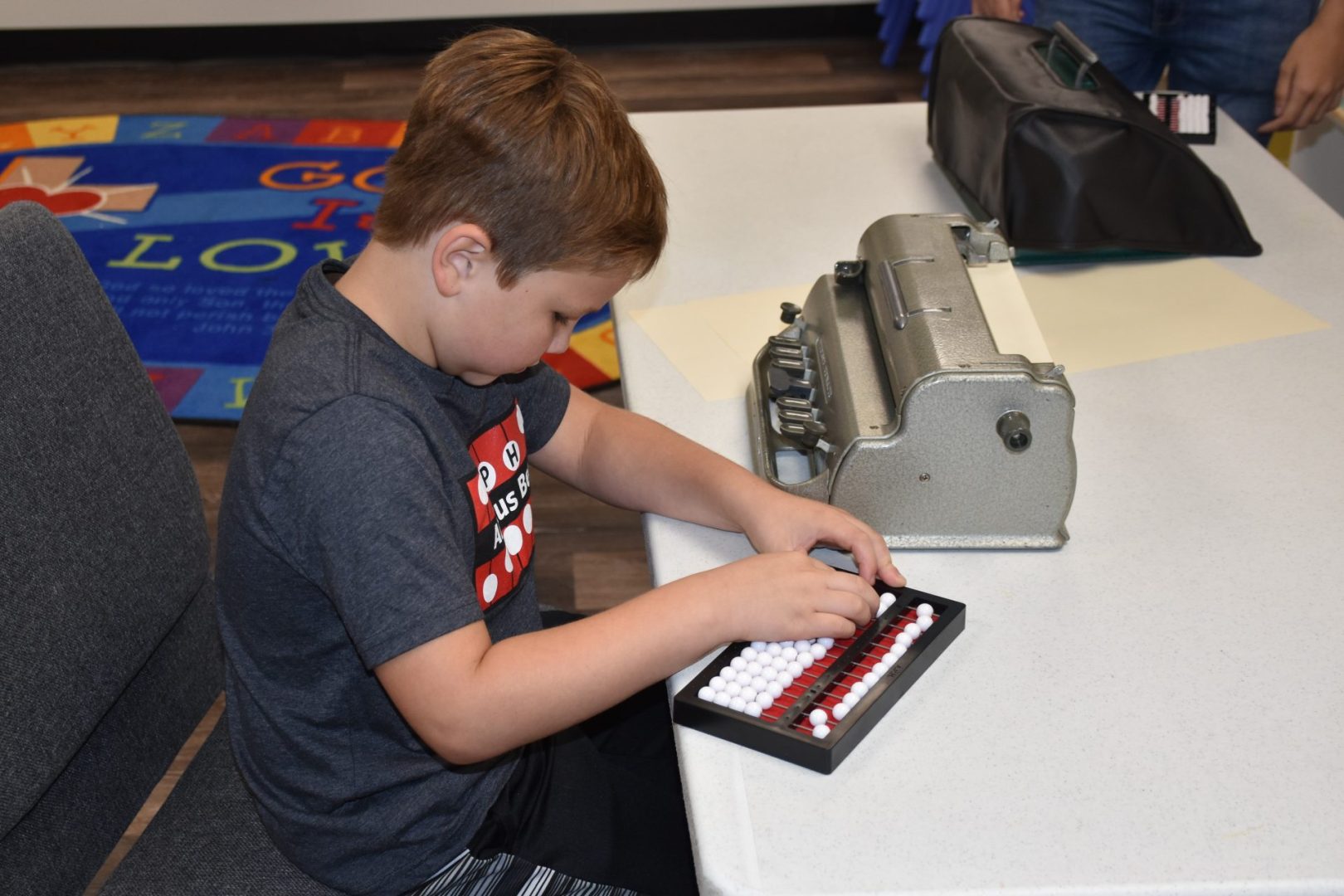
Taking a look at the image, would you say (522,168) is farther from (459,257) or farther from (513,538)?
(513,538)

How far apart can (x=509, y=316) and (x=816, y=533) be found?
0.95 ft

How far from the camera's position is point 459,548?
0.89 meters

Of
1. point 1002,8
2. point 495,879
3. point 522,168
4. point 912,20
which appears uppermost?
point 522,168

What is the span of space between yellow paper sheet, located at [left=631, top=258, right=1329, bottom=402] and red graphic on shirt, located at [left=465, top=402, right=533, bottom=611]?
0.77ft

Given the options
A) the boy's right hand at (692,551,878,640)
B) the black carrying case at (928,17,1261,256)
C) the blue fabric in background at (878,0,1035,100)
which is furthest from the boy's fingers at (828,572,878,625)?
the blue fabric in background at (878,0,1035,100)

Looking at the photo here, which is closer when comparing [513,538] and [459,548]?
[459,548]

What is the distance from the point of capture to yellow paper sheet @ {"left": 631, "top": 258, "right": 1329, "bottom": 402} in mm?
1282

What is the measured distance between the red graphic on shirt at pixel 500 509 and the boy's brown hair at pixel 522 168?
165 mm

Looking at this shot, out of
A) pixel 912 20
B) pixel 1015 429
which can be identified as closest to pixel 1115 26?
pixel 1015 429

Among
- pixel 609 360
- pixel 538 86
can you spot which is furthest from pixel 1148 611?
pixel 609 360

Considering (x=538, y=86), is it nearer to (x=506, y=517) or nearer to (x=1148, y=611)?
(x=506, y=517)

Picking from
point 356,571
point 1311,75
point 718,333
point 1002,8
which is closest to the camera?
point 356,571

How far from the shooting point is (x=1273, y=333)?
1305mm

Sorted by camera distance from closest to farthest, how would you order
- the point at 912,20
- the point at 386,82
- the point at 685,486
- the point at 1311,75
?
the point at 685,486 < the point at 1311,75 < the point at 386,82 < the point at 912,20
